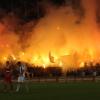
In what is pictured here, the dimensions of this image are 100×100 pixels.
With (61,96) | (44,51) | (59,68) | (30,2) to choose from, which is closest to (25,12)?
(30,2)

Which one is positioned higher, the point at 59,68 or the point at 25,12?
the point at 25,12

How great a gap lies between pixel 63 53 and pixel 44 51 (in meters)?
2.55

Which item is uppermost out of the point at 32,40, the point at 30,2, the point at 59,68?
the point at 30,2

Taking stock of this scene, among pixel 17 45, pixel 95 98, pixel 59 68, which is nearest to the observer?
pixel 95 98

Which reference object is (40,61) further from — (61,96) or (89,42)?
(61,96)

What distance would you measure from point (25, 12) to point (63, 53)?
24.1 feet

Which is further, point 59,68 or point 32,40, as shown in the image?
point 32,40

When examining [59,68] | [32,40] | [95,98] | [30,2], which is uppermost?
[30,2]

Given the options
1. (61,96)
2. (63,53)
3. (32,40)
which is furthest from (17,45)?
(61,96)

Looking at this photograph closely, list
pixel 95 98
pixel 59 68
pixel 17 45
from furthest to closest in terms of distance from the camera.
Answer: pixel 17 45
pixel 59 68
pixel 95 98

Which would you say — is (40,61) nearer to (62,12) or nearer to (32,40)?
(32,40)

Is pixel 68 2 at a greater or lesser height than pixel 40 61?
greater

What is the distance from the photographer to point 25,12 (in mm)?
65750

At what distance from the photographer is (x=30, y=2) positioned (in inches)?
2598
